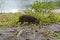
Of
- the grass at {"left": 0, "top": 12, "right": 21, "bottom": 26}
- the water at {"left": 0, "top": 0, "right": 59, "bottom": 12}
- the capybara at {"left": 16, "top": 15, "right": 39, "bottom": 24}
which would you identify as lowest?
the water at {"left": 0, "top": 0, "right": 59, "bottom": 12}

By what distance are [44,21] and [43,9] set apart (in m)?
0.78

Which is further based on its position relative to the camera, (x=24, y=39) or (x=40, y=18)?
(x=40, y=18)

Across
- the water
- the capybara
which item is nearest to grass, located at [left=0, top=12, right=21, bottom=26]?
the capybara

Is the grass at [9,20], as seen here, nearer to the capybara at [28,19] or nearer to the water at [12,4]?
the capybara at [28,19]

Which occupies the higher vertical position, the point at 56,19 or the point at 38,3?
the point at 38,3

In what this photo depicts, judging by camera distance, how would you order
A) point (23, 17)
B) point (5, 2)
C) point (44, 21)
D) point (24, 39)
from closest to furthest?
point (24, 39) < point (23, 17) < point (44, 21) < point (5, 2)

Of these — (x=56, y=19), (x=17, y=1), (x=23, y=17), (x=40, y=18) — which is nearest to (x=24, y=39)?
(x=23, y=17)

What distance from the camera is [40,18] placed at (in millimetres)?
10703

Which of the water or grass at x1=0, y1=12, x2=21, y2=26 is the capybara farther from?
the water

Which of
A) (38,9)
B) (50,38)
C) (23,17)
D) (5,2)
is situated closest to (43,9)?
(38,9)

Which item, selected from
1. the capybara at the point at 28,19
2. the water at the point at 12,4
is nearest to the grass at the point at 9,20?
the capybara at the point at 28,19

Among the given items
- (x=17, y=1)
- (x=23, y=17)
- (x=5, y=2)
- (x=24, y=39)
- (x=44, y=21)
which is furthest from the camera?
(x=17, y=1)

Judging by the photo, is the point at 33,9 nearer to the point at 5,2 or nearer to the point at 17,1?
the point at 5,2

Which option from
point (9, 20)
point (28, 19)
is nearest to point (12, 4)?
point (9, 20)
